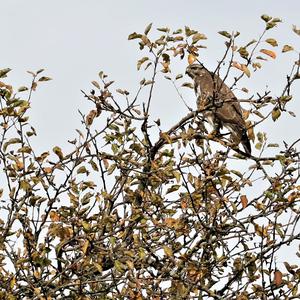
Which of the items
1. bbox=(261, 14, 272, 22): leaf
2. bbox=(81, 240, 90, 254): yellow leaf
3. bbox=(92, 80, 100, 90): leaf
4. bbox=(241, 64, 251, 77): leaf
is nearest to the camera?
bbox=(81, 240, 90, 254): yellow leaf

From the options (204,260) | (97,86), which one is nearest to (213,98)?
(97,86)

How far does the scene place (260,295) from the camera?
21.5ft

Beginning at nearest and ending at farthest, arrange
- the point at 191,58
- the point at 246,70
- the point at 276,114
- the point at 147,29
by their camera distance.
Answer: the point at 246,70, the point at 276,114, the point at 191,58, the point at 147,29

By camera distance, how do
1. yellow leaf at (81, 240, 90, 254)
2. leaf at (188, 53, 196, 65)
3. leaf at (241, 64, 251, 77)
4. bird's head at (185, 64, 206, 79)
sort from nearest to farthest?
yellow leaf at (81, 240, 90, 254) < leaf at (241, 64, 251, 77) < leaf at (188, 53, 196, 65) < bird's head at (185, 64, 206, 79)

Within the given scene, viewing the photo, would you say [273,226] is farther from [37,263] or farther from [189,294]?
[37,263]

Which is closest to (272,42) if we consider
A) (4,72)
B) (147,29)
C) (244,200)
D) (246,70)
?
(246,70)

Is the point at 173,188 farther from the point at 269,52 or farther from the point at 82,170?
the point at 269,52

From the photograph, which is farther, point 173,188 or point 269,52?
point 173,188

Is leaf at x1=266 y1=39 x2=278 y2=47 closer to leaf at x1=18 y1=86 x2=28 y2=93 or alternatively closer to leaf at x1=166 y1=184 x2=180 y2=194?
leaf at x1=166 y1=184 x2=180 y2=194

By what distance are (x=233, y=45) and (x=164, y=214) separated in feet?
5.24

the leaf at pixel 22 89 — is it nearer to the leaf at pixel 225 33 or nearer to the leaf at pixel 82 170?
the leaf at pixel 82 170

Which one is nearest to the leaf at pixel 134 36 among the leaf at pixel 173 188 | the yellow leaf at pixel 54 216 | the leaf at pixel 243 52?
the leaf at pixel 243 52

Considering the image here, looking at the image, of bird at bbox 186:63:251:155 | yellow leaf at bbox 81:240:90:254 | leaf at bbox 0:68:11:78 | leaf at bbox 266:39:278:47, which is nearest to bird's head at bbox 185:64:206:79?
bird at bbox 186:63:251:155

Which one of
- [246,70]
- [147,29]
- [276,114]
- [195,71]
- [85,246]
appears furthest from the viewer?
[195,71]
